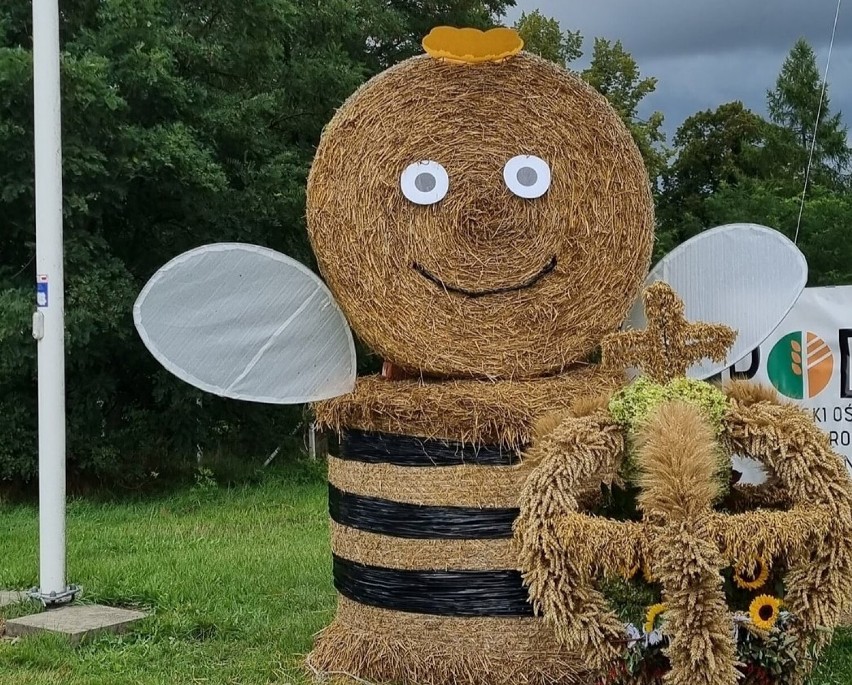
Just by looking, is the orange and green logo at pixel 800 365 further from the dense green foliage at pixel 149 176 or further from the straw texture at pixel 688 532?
the dense green foliage at pixel 149 176

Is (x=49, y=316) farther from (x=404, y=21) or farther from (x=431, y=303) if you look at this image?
(x=404, y=21)

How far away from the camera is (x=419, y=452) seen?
12.4 feet

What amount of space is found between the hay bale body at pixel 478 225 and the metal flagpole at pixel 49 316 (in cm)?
183

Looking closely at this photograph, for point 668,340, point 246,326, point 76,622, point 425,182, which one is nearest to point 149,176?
point 76,622

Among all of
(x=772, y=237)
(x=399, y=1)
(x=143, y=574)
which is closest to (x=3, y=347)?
(x=143, y=574)

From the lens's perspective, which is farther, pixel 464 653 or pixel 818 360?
pixel 818 360

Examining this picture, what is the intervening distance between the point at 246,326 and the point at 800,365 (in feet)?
9.57

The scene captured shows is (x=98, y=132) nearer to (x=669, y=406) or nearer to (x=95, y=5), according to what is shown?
(x=95, y=5)

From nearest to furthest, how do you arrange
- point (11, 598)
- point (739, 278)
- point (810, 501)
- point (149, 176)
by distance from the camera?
point (810, 501) → point (739, 278) → point (11, 598) → point (149, 176)

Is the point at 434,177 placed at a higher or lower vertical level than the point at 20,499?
higher

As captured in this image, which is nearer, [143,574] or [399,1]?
[143,574]

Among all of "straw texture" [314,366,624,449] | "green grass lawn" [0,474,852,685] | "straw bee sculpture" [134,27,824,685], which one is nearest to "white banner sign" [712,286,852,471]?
"green grass lawn" [0,474,852,685]

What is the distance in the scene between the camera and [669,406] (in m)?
2.95

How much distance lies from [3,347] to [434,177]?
5342mm
